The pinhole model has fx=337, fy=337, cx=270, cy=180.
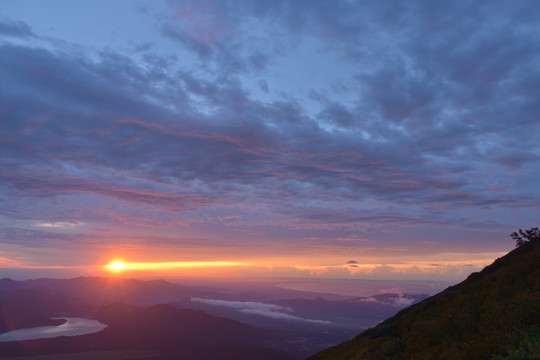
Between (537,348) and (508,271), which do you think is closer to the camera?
(537,348)

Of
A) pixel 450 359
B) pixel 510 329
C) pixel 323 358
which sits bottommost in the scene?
pixel 323 358

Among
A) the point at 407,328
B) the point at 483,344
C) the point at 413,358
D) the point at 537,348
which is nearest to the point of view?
the point at 537,348

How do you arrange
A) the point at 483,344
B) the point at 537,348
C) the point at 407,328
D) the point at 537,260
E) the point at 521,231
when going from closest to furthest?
the point at 537,348
the point at 483,344
the point at 537,260
the point at 407,328
the point at 521,231

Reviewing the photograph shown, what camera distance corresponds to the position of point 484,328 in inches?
941

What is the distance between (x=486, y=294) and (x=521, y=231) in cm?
2906

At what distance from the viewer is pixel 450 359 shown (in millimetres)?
21719

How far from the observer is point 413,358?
26.3 m

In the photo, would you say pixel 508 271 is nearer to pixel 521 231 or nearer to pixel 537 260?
pixel 537 260

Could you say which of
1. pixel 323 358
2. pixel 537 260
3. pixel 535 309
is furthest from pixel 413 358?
pixel 323 358

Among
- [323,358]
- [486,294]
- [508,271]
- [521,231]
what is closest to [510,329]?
[486,294]

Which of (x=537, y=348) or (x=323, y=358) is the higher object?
(x=537, y=348)

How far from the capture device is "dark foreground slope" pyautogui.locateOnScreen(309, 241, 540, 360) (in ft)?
63.0

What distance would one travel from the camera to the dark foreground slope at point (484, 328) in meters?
19.2

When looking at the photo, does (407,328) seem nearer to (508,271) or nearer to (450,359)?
(508,271)
